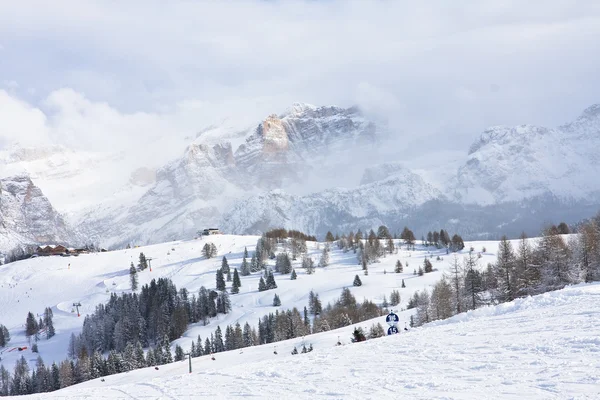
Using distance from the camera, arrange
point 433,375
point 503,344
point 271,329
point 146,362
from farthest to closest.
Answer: point 271,329, point 146,362, point 503,344, point 433,375

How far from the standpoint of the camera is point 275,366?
32.6 metres

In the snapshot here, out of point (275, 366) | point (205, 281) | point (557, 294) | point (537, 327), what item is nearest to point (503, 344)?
point (537, 327)

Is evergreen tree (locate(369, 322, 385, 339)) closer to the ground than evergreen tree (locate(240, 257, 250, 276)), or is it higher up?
closer to the ground

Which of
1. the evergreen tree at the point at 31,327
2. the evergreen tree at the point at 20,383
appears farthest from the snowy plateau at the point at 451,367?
the evergreen tree at the point at 31,327

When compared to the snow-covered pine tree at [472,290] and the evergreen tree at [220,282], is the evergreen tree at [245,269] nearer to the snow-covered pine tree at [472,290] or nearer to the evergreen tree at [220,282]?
the evergreen tree at [220,282]

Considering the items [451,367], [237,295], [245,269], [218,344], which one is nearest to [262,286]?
[237,295]

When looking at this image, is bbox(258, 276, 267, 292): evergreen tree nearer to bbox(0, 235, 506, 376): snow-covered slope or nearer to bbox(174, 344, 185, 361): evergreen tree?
bbox(0, 235, 506, 376): snow-covered slope

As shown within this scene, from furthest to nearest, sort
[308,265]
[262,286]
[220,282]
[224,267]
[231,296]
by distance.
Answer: [224,267] → [308,265] → [220,282] → [262,286] → [231,296]

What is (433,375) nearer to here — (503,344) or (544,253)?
(503,344)

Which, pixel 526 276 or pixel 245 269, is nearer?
pixel 526 276

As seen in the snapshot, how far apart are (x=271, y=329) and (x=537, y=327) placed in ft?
289

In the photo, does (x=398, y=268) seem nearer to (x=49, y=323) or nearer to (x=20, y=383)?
(x=49, y=323)

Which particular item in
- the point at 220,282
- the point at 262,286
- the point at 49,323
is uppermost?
the point at 220,282

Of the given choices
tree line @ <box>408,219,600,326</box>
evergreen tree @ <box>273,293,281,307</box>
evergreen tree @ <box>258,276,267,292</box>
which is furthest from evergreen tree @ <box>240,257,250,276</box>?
tree line @ <box>408,219,600,326</box>
